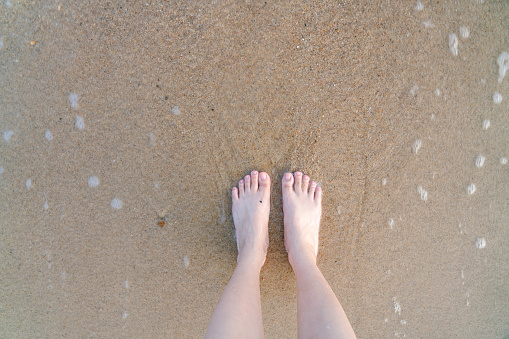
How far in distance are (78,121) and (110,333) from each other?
106 cm

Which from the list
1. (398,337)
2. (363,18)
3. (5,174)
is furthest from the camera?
(398,337)

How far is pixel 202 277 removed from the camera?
1.33 m

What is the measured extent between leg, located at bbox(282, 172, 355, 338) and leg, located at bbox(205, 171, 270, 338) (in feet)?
0.37

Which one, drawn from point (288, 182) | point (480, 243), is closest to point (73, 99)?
point (288, 182)

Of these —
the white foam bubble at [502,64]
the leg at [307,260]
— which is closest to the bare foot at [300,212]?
the leg at [307,260]

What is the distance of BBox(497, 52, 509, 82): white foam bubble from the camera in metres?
1.15

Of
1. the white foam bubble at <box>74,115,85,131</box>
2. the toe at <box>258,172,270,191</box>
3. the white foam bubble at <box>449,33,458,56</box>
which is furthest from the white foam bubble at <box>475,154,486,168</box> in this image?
the white foam bubble at <box>74,115,85,131</box>

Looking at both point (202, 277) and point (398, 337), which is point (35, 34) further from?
point (398, 337)

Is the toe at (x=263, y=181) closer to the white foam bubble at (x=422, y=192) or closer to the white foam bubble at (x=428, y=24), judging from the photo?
the white foam bubble at (x=422, y=192)

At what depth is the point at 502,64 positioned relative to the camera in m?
1.16

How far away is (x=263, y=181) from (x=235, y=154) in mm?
175

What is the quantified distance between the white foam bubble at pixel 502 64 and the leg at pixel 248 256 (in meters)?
1.11

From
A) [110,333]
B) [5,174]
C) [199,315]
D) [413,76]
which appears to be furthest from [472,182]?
[5,174]

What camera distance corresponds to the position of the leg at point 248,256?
3.28 feet
